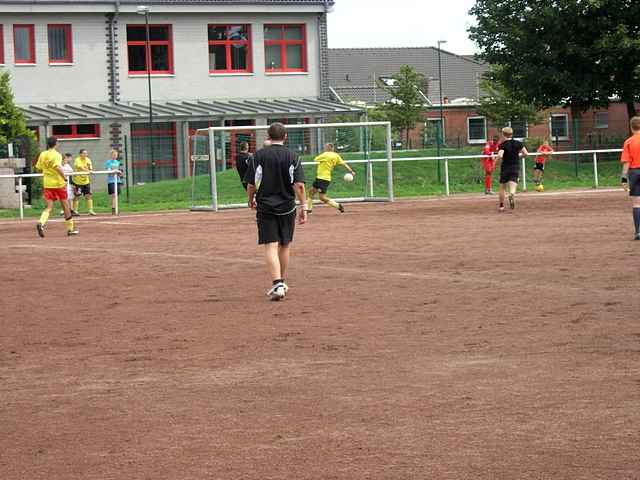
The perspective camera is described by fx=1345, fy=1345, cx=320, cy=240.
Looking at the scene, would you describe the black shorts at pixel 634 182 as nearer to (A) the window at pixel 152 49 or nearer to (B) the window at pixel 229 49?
(A) the window at pixel 152 49

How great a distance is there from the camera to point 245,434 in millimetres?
7105

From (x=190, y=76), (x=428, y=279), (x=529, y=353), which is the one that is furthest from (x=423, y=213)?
(x=190, y=76)

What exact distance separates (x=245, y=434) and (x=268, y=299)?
632 centimetres

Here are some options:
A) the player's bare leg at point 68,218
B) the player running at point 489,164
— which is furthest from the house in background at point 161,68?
the player's bare leg at point 68,218

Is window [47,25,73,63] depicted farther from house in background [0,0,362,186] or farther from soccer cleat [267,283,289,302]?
soccer cleat [267,283,289,302]

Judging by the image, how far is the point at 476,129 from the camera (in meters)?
76.3

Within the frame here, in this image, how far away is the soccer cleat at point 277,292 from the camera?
1327cm

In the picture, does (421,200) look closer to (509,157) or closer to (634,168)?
(509,157)

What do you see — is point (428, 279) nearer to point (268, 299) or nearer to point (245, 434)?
point (268, 299)

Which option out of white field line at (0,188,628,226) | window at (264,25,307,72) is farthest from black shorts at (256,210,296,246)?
window at (264,25,307,72)

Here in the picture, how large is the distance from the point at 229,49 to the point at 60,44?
7.06 metres

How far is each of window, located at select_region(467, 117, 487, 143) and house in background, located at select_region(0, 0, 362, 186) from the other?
1981 centimetres

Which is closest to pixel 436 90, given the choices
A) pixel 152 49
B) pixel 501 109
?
pixel 501 109

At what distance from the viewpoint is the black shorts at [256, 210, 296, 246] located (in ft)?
44.9
